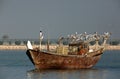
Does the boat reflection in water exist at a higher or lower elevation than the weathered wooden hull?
lower

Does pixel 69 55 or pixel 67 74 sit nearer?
pixel 67 74

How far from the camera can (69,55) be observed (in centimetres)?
7194

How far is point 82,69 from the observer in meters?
74.1

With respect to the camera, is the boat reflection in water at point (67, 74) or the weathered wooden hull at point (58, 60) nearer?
the boat reflection in water at point (67, 74)

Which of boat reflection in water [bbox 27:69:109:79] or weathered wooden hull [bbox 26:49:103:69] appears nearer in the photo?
boat reflection in water [bbox 27:69:109:79]

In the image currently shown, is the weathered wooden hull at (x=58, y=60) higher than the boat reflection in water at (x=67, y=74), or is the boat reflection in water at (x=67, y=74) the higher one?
the weathered wooden hull at (x=58, y=60)

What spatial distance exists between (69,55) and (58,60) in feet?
5.27

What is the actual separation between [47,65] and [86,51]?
20.1 feet

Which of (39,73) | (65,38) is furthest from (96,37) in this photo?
(39,73)

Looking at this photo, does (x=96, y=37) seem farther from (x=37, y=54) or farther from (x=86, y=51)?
(x=37, y=54)

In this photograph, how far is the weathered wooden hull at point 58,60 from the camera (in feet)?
231

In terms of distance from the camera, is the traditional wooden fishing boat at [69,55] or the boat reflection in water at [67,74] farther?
the traditional wooden fishing boat at [69,55]

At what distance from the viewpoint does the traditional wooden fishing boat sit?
70.6 metres

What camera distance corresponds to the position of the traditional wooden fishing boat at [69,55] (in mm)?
70625
